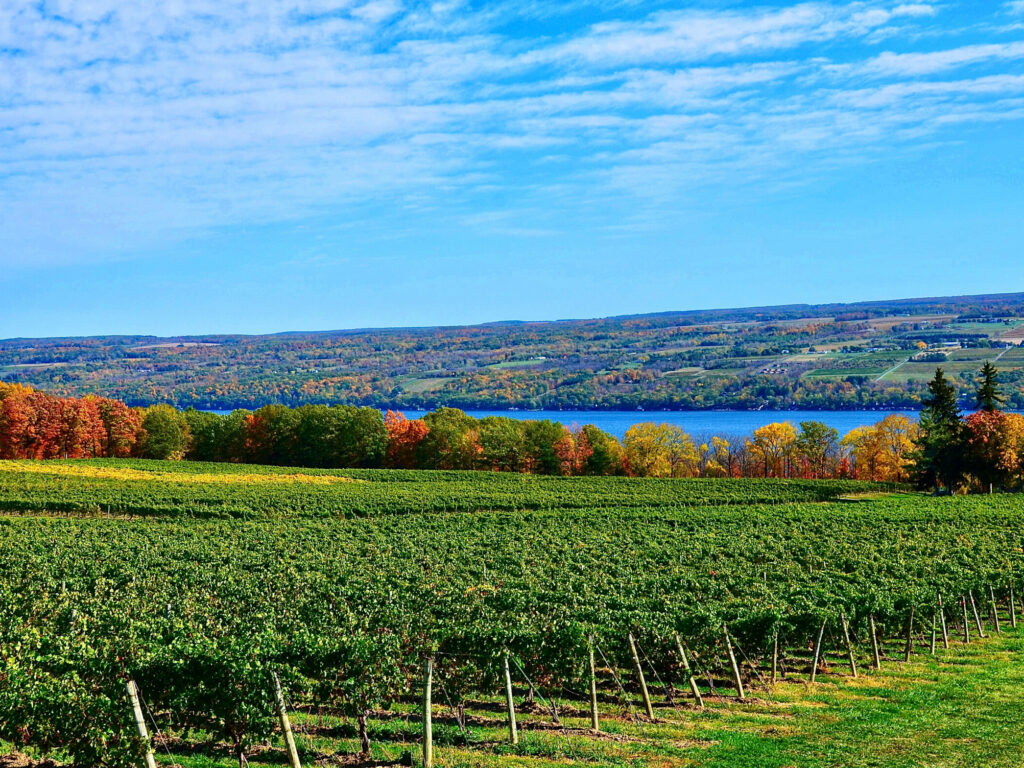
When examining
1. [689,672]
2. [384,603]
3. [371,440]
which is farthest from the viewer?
[371,440]

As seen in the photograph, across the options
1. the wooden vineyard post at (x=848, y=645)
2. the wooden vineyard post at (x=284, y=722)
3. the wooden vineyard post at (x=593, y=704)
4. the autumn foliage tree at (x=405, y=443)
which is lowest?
the autumn foliage tree at (x=405, y=443)

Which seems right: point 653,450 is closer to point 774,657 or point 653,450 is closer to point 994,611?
point 994,611

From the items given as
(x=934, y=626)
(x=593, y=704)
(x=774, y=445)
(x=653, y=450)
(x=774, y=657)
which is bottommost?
(x=774, y=445)

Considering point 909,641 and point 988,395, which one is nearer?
point 909,641

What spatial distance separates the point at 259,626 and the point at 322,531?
86.5 feet

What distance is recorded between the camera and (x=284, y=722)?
12906 millimetres

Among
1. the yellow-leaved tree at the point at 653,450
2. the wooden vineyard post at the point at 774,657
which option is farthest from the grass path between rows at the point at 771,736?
the yellow-leaved tree at the point at 653,450

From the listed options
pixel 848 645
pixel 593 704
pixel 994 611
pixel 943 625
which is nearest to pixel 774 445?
pixel 994 611

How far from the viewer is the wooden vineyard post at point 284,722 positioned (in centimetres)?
1245

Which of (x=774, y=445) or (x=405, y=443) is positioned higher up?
(x=405, y=443)

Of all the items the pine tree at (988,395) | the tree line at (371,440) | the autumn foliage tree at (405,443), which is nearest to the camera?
the pine tree at (988,395)

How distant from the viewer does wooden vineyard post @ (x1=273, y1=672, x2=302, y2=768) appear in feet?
40.9

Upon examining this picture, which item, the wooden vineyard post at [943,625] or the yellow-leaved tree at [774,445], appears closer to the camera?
the wooden vineyard post at [943,625]

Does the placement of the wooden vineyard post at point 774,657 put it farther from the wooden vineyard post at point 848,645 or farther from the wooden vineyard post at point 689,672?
the wooden vineyard post at point 689,672
